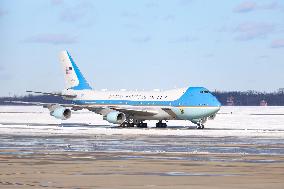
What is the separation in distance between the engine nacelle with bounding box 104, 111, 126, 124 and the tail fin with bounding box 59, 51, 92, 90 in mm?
11333

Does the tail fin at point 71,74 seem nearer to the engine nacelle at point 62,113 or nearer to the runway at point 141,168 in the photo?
the engine nacelle at point 62,113

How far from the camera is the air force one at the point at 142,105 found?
235 ft

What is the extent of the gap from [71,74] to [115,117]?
47.5 ft

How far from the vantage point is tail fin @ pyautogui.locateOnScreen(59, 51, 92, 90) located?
84.6 metres

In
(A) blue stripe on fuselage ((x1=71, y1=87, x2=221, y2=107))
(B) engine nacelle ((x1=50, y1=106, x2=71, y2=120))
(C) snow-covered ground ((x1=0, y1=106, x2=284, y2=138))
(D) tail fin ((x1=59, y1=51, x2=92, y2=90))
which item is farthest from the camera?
(D) tail fin ((x1=59, y1=51, x2=92, y2=90))

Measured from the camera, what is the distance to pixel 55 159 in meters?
29.8

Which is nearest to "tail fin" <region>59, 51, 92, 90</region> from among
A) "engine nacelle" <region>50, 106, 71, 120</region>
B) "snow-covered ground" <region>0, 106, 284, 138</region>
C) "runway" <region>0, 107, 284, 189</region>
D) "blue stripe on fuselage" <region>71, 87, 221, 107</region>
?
"snow-covered ground" <region>0, 106, 284, 138</region>

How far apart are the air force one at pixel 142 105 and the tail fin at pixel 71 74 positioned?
250 mm

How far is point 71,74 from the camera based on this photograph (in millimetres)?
85562

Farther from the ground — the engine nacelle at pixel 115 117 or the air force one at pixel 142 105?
the air force one at pixel 142 105

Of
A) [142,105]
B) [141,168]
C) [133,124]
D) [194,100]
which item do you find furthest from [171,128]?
[141,168]

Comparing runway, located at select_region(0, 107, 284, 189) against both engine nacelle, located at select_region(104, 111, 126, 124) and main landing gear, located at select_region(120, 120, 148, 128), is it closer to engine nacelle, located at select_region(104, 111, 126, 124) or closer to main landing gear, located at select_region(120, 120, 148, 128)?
engine nacelle, located at select_region(104, 111, 126, 124)

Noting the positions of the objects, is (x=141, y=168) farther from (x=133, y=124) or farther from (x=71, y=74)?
(x=71, y=74)

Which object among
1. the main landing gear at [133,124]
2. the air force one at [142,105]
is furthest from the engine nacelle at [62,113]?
the main landing gear at [133,124]
